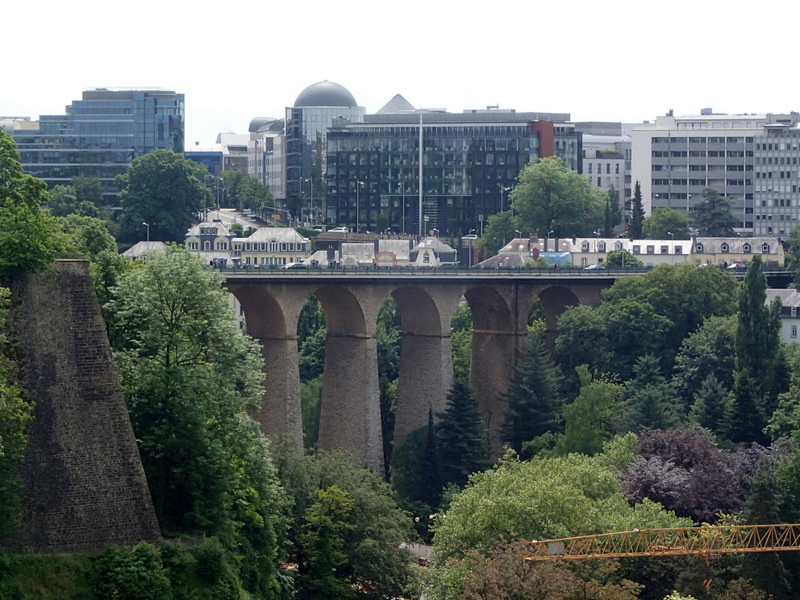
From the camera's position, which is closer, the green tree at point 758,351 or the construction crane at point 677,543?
the construction crane at point 677,543

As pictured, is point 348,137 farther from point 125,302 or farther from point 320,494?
point 125,302

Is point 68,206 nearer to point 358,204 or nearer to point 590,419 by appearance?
point 358,204

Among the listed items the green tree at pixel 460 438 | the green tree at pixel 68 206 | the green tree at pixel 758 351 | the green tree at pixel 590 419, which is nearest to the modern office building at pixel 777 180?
the green tree at pixel 68 206

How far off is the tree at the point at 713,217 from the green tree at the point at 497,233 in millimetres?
18936

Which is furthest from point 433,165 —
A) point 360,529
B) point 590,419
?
point 360,529

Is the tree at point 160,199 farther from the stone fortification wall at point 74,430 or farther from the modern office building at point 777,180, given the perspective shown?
the stone fortification wall at point 74,430

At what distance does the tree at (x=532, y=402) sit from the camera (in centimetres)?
10844

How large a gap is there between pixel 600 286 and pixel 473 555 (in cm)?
5922

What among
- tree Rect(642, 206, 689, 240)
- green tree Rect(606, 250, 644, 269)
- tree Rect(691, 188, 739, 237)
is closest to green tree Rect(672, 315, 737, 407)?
green tree Rect(606, 250, 644, 269)

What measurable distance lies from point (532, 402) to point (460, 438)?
5.50 metres

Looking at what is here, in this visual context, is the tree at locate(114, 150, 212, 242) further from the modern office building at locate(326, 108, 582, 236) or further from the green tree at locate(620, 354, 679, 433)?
the green tree at locate(620, 354, 679, 433)

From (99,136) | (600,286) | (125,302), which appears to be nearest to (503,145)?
(99,136)

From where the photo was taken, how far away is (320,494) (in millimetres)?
80938

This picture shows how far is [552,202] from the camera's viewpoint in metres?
174
